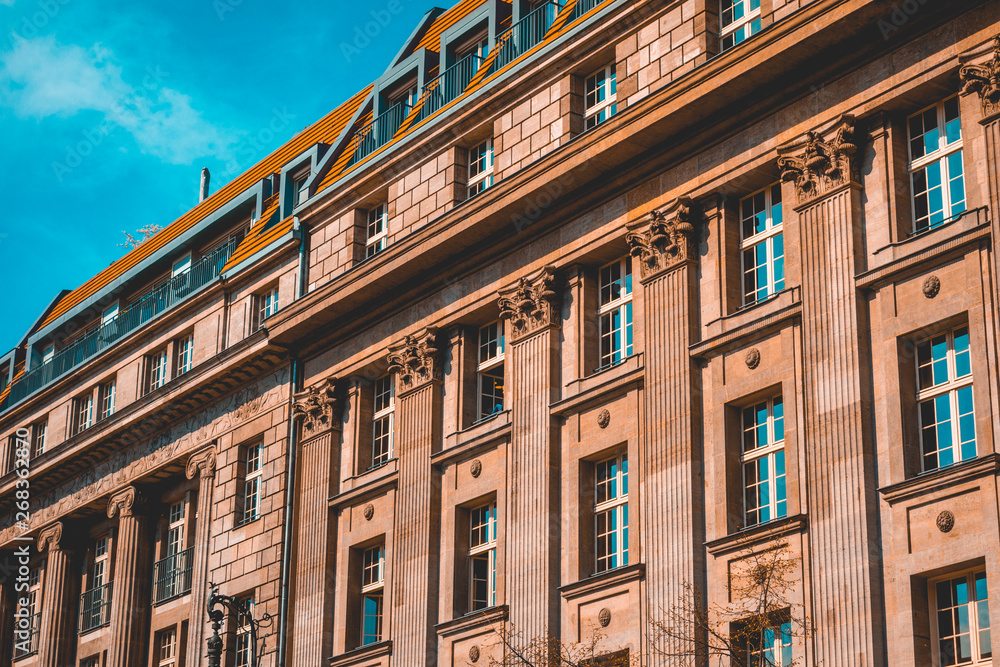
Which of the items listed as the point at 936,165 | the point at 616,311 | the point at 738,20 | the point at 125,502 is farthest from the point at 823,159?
the point at 125,502

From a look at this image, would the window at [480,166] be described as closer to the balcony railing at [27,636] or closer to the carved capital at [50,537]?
the carved capital at [50,537]

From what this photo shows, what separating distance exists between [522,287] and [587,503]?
519 centimetres

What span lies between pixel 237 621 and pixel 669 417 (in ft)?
44.9

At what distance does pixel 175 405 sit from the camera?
4722 cm

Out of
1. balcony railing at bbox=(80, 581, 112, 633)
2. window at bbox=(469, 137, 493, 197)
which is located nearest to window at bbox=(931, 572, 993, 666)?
window at bbox=(469, 137, 493, 197)

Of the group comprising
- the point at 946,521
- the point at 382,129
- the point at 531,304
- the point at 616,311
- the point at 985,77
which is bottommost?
the point at 946,521

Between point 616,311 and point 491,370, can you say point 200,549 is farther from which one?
point 616,311

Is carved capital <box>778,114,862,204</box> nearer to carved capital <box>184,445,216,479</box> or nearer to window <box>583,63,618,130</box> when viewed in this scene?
window <box>583,63,618,130</box>

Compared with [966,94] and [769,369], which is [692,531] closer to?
[769,369]

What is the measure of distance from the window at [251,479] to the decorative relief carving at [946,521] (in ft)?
72.2

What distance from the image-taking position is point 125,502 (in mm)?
49094

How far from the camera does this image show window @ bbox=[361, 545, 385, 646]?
126 feet

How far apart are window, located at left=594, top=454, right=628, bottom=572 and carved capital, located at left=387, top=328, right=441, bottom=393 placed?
609cm

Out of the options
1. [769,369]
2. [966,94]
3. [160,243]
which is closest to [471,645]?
[769,369]
